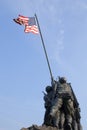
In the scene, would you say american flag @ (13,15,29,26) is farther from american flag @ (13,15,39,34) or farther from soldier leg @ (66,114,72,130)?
soldier leg @ (66,114,72,130)

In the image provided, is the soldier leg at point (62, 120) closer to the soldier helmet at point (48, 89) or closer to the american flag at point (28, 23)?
the soldier helmet at point (48, 89)

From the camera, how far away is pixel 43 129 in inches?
718

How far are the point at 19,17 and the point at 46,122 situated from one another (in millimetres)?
7168

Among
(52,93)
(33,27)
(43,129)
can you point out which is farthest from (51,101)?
(33,27)

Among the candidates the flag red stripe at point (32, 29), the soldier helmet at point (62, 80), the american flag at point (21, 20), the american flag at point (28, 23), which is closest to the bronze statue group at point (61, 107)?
the soldier helmet at point (62, 80)

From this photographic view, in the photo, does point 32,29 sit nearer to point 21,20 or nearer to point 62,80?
point 21,20

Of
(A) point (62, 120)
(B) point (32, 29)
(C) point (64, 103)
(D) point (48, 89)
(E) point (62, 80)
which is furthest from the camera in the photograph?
(B) point (32, 29)

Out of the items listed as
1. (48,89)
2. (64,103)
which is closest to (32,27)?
(48,89)

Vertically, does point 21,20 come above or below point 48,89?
above

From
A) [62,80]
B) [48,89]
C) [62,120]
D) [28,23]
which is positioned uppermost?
[28,23]

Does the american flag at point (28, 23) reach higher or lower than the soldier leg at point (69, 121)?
higher

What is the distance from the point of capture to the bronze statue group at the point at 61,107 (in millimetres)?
19845

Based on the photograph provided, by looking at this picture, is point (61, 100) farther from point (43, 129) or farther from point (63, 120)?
point (43, 129)

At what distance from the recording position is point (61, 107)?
2045 cm
